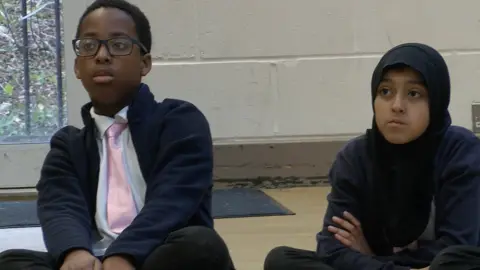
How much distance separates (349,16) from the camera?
244cm

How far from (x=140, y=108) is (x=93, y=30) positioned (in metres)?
0.16

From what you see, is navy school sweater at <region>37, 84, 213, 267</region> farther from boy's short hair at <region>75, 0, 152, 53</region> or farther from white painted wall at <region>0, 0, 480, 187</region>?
white painted wall at <region>0, 0, 480, 187</region>

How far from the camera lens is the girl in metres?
1.17

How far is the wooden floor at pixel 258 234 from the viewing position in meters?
1.64

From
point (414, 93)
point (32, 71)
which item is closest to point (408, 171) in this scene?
point (414, 93)

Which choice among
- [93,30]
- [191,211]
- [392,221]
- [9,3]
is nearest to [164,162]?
[191,211]

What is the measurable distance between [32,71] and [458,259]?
77.7 inches

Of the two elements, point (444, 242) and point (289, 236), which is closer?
point (444, 242)

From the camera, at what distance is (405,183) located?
1.20 meters

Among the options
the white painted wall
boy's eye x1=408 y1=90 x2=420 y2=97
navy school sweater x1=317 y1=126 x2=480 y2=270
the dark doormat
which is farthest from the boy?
the white painted wall

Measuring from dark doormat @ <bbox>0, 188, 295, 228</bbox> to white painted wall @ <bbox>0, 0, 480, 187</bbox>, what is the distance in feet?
0.73

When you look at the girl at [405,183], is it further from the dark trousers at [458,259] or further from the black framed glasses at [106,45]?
the black framed glasses at [106,45]

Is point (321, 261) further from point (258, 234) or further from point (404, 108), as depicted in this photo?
point (258, 234)

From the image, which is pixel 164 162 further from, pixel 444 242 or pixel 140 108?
pixel 444 242
